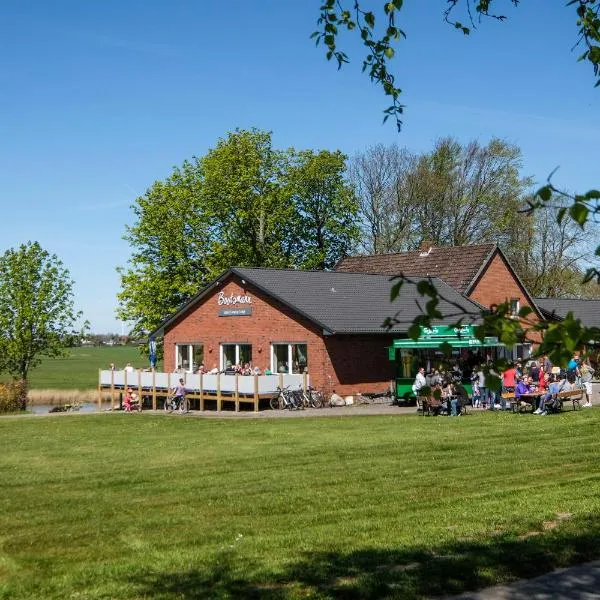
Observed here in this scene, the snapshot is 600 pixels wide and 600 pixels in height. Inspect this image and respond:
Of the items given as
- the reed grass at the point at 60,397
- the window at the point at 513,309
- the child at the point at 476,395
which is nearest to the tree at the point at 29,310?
the reed grass at the point at 60,397

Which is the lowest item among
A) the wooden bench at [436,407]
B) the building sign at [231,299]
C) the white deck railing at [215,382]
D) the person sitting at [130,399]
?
the wooden bench at [436,407]

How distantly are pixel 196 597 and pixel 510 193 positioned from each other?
62058 mm

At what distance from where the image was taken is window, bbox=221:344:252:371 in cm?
3941

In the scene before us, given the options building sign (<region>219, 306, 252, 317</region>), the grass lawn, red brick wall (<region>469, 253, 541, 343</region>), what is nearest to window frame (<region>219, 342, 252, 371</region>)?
building sign (<region>219, 306, 252, 317</region>)

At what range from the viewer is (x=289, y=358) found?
37.4 m

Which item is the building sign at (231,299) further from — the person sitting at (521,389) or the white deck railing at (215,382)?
the person sitting at (521,389)

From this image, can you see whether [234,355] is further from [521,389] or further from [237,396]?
[521,389]

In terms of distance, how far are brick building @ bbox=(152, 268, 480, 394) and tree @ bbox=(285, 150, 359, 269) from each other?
21.8m

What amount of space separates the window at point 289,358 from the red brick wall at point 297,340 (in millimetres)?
278

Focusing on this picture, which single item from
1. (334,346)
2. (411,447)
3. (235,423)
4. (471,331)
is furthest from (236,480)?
(334,346)

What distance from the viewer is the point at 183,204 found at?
58625 millimetres

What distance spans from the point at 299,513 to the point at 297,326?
24.7 m

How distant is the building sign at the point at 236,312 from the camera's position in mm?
38912

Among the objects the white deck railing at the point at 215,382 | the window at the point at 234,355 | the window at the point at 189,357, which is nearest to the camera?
the white deck railing at the point at 215,382
